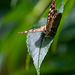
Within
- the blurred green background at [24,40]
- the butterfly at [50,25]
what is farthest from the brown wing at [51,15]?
the blurred green background at [24,40]

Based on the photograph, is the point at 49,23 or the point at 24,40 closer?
the point at 49,23

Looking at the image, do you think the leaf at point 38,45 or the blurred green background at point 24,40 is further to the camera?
the blurred green background at point 24,40

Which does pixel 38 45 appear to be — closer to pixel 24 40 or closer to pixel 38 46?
pixel 38 46

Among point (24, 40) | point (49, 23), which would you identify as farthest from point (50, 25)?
point (24, 40)

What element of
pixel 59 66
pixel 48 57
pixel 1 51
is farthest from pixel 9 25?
pixel 59 66

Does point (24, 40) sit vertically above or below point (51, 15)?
below

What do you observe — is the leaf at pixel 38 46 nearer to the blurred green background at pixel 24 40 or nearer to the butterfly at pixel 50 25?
the butterfly at pixel 50 25

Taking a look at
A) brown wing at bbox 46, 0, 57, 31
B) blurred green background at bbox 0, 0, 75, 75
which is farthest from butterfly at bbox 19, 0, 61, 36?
blurred green background at bbox 0, 0, 75, 75
